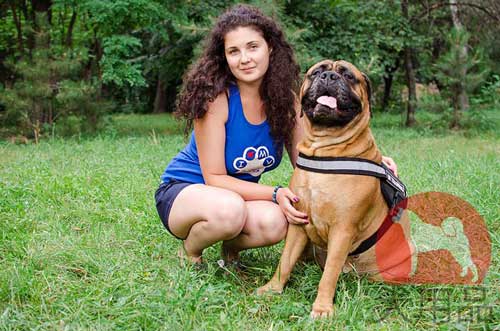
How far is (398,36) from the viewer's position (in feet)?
37.9

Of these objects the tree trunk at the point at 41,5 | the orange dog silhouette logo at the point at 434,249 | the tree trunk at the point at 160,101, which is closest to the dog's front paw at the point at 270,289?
the orange dog silhouette logo at the point at 434,249

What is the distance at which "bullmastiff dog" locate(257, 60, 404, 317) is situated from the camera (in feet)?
8.92

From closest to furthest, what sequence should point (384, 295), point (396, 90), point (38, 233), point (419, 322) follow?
point (419, 322) < point (384, 295) < point (38, 233) < point (396, 90)

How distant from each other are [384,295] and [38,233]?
2333 mm

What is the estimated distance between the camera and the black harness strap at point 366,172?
9.07ft

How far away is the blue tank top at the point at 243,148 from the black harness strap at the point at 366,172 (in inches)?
11.7

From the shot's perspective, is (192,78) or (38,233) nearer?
(192,78)

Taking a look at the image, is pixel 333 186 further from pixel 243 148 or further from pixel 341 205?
pixel 243 148

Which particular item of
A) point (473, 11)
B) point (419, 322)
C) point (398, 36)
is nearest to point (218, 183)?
point (419, 322)

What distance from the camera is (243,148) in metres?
→ 3.16

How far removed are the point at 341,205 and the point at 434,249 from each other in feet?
3.04

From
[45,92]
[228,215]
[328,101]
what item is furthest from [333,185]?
[45,92]

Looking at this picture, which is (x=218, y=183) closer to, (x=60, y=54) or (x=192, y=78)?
(x=192, y=78)

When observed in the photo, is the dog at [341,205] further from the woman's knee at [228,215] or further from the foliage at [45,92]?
the foliage at [45,92]
